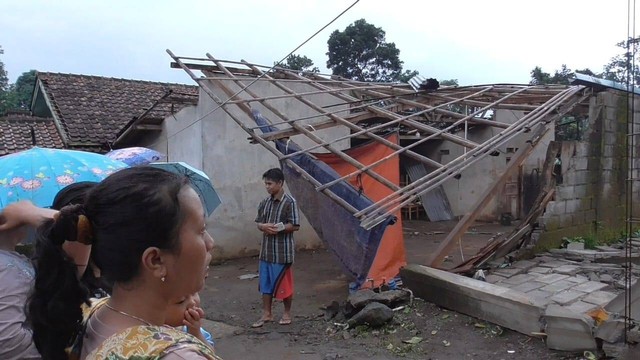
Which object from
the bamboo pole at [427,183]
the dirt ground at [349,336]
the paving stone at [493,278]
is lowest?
the dirt ground at [349,336]

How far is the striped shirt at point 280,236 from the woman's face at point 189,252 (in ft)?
13.8

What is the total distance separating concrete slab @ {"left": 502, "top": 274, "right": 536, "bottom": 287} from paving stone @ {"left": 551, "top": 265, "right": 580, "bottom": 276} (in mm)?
402

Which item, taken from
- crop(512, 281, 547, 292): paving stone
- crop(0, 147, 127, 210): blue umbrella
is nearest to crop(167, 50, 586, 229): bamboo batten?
crop(512, 281, 547, 292): paving stone

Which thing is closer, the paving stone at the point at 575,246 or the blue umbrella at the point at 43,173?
the blue umbrella at the point at 43,173

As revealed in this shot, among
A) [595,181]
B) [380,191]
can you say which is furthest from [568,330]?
[595,181]

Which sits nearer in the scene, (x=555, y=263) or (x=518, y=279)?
(x=518, y=279)

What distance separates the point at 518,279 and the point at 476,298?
1.07 metres

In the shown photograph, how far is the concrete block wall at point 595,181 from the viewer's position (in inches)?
271

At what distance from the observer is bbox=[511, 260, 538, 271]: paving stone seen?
6031mm

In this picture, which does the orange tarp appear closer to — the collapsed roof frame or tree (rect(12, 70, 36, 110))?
the collapsed roof frame

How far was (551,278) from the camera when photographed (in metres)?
5.55

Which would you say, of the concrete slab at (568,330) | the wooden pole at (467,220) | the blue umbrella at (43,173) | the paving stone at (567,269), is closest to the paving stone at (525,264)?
the paving stone at (567,269)

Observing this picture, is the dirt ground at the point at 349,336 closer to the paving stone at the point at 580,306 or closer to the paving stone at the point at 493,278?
the paving stone at the point at 580,306

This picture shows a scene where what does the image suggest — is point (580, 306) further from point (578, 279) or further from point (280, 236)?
point (280, 236)
